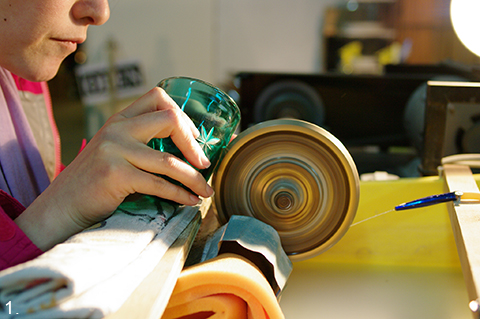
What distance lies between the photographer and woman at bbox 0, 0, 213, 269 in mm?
433

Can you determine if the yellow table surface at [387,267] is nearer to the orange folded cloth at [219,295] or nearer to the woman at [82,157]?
the orange folded cloth at [219,295]

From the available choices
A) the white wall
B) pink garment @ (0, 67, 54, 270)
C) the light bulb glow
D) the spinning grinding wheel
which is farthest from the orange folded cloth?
the white wall

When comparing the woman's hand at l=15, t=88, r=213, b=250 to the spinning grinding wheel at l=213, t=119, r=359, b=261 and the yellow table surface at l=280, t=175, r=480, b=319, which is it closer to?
the spinning grinding wheel at l=213, t=119, r=359, b=261

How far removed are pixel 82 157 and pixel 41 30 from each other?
0.57 ft

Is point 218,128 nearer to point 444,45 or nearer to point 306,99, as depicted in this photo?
point 306,99

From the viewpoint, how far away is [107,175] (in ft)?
1.42

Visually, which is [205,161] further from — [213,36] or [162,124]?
[213,36]

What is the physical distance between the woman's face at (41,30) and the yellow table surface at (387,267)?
0.47 m

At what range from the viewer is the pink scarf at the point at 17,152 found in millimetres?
642

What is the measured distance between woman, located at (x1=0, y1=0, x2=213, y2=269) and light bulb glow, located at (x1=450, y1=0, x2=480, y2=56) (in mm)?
921

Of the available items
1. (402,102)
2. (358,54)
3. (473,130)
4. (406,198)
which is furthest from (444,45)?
(406,198)

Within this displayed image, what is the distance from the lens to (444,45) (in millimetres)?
4105

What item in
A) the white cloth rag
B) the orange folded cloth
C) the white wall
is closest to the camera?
the white cloth rag

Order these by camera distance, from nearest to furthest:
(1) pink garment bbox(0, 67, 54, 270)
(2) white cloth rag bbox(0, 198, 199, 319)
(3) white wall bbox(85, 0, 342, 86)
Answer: (2) white cloth rag bbox(0, 198, 199, 319) → (1) pink garment bbox(0, 67, 54, 270) → (3) white wall bbox(85, 0, 342, 86)
